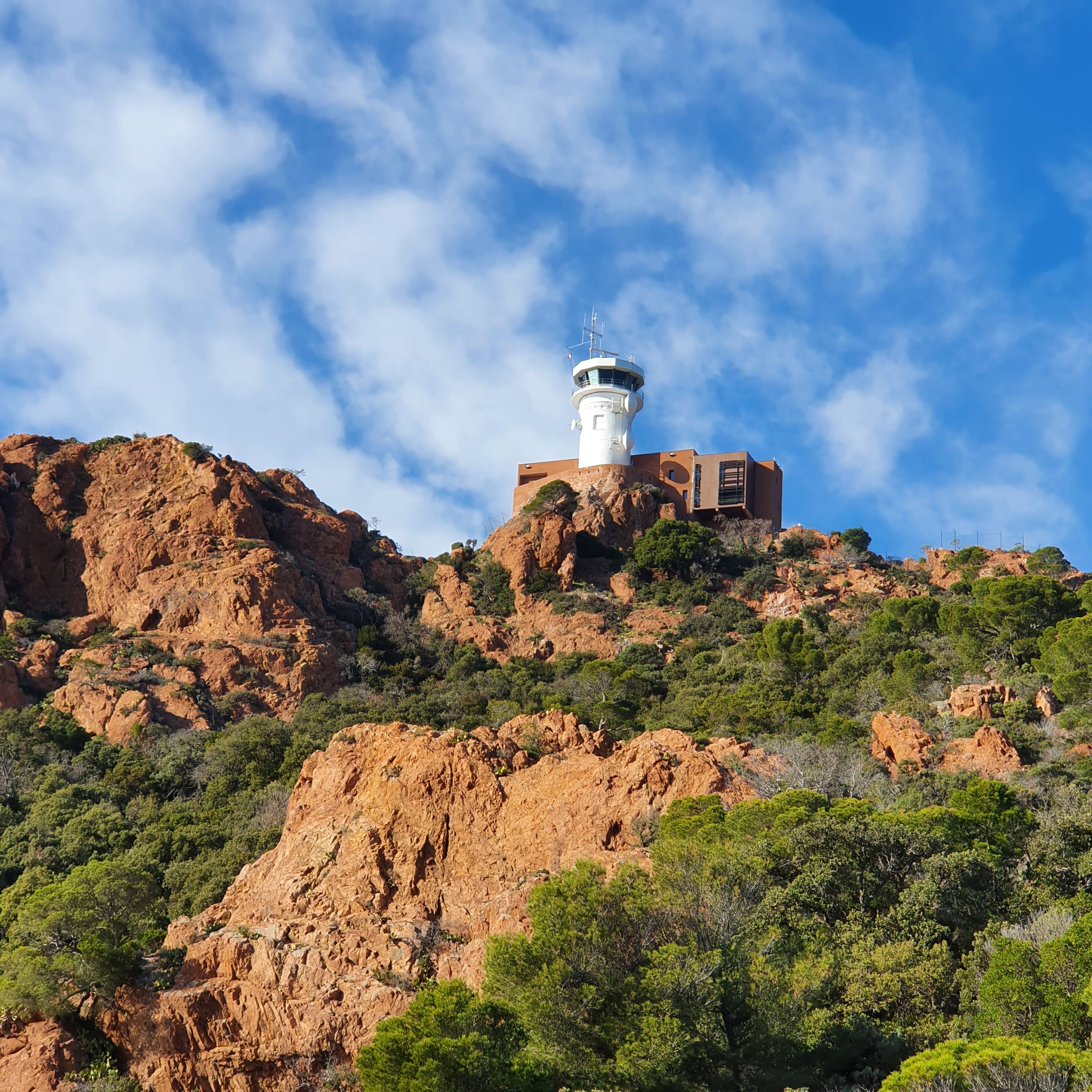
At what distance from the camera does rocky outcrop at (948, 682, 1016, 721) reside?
3419cm

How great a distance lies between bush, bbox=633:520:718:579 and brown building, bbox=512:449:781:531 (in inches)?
202

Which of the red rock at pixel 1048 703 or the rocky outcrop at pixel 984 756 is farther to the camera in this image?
the red rock at pixel 1048 703

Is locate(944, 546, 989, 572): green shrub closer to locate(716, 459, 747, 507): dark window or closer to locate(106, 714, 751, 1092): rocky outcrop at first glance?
locate(716, 459, 747, 507): dark window

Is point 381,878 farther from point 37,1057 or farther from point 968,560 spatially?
point 968,560

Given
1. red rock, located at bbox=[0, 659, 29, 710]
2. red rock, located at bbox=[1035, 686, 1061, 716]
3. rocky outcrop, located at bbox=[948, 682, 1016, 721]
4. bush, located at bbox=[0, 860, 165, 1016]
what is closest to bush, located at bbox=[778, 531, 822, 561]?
red rock, located at bbox=[1035, 686, 1061, 716]

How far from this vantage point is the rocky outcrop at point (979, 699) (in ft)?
112

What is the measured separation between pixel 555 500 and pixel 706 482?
8.65 meters

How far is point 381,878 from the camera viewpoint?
26.8 m

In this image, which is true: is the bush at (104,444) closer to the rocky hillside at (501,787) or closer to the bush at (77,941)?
the rocky hillside at (501,787)

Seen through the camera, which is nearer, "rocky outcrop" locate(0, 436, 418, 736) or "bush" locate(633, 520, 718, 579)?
"rocky outcrop" locate(0, 436, 418, 736)

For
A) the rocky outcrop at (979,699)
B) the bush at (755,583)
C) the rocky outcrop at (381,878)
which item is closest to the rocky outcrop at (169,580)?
the rocky outcrop at (381,878)

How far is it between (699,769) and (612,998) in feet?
33.6

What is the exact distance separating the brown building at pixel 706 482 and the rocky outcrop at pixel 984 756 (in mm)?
33760

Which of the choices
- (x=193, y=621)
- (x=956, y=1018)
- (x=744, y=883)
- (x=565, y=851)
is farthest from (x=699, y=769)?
(x=193, y=621)
